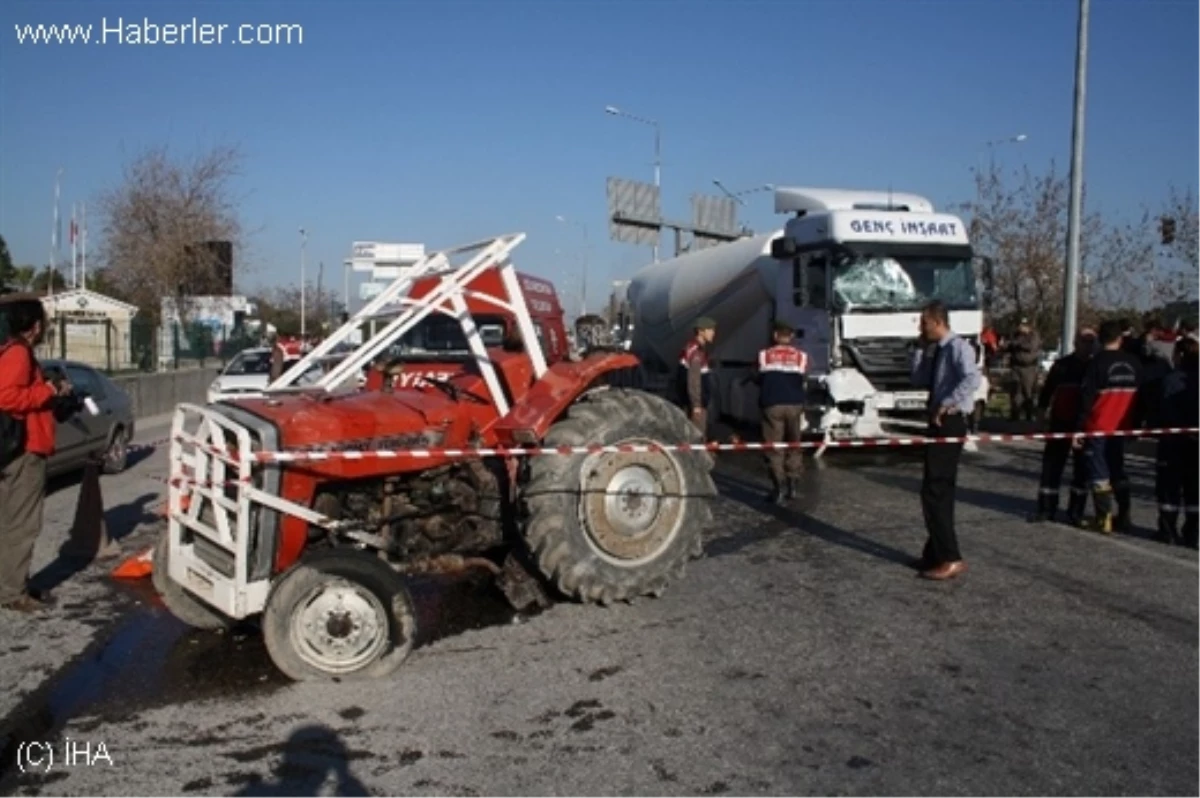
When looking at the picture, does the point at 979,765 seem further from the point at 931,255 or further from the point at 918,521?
the point at 931,255

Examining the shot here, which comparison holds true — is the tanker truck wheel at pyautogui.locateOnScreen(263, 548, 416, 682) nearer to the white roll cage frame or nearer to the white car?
the white roll cage frame

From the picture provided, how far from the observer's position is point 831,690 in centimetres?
558

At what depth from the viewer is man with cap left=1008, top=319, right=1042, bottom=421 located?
1861cm

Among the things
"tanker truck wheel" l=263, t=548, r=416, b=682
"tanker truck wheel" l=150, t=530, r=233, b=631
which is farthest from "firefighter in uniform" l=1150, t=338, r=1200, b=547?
"tanker truck wheel" l=150, t=530, r=233, b=631

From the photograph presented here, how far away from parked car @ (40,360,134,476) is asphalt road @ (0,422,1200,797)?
Answer: 513cm

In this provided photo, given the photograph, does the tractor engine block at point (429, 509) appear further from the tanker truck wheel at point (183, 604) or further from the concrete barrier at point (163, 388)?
the concrete barrier at point (163, 388)

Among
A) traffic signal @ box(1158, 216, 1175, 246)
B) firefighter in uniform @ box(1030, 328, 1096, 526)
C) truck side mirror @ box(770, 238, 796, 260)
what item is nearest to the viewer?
firefighter in uniform @ box(1030, 328, 1096, 526)

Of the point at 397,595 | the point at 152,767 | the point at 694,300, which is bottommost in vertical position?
the point at 152,767

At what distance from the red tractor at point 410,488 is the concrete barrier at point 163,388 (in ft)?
55.5

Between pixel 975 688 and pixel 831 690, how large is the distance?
0.73m

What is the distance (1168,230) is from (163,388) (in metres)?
22.9

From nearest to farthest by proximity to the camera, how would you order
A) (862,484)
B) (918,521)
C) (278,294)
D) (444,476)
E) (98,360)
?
(444,476), (918,521), (862,484), (98,360), (278,294)

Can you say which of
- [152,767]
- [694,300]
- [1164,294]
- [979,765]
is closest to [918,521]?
[979,765]

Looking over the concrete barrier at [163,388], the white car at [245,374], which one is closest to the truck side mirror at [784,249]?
the white car at [245,374]
